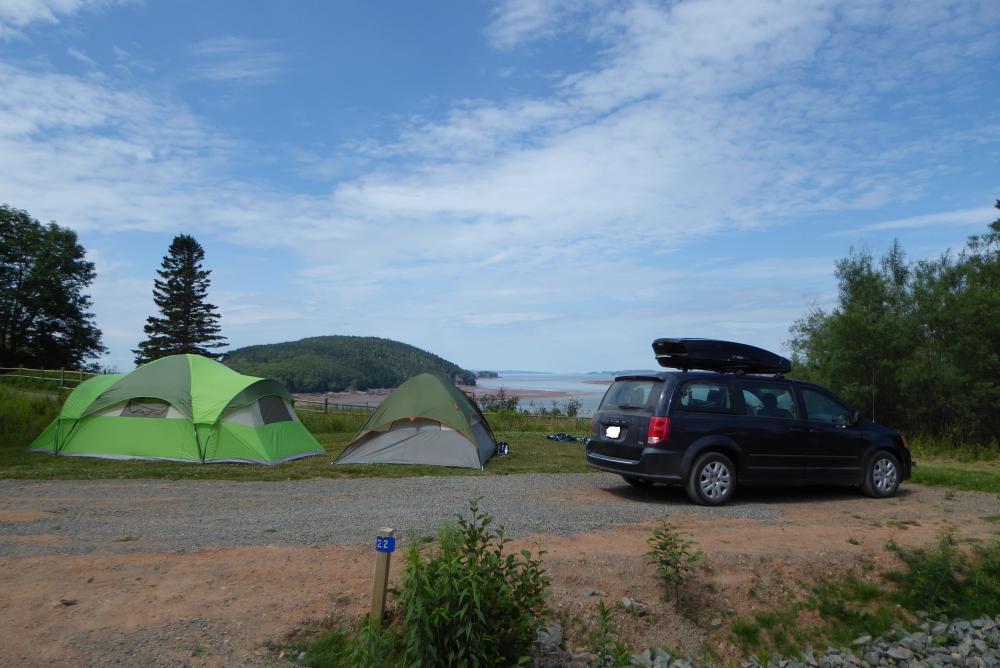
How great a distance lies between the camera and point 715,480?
8938mm

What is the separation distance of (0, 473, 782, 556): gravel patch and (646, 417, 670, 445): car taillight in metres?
0.83

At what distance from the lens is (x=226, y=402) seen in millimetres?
13812

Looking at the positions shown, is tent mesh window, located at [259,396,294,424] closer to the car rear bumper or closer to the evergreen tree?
the car rear bumper

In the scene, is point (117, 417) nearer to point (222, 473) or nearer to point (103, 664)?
point (222, 473)

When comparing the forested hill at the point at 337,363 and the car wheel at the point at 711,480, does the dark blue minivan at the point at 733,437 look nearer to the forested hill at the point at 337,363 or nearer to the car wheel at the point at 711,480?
the car wheel at the point at 711,480

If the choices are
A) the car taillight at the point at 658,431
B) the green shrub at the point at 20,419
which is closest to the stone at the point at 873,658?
the car taillight at the point at 658,431

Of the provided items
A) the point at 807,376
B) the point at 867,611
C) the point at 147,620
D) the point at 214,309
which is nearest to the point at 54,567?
the point at 147,620

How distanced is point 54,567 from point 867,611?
7.16 m

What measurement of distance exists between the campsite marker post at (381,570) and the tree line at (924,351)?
16785 millimetres

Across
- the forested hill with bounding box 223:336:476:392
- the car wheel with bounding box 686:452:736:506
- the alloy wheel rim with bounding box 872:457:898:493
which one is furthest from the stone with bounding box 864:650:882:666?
the forested hill with bounding box 223:336:476:392

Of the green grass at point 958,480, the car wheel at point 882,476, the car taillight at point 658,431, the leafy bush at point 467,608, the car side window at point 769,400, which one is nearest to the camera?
the leafy bush at point 467,608

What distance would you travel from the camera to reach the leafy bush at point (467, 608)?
4719mm

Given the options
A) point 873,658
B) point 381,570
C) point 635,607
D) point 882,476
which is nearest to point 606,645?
point 635,607

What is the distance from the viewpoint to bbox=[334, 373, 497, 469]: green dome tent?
13.4 m
